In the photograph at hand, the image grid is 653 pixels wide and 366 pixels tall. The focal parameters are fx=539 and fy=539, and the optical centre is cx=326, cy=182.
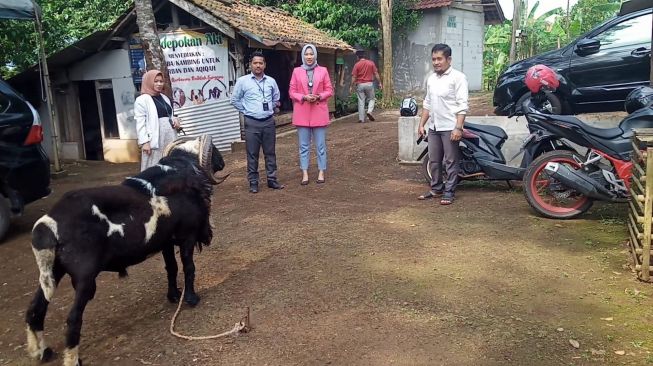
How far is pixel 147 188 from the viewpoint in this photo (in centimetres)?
360

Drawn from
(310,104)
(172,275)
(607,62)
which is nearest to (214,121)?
(310,104)

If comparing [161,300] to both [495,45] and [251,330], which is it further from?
[495,45]

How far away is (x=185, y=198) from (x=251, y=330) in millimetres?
1033

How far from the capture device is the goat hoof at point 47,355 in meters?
3.27

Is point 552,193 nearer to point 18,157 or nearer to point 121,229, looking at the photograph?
point 121,229

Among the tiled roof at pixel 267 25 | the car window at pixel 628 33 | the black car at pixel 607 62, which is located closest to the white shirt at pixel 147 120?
the black car at pixel 607 62

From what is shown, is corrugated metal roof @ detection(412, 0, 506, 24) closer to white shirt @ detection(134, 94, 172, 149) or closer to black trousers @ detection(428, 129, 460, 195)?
black trousers @ detection(428, 129, 460, 195)

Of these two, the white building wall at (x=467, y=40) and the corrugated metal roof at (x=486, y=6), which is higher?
the corrugated metal roof at (x=486, y=6)

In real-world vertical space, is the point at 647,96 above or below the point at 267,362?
above

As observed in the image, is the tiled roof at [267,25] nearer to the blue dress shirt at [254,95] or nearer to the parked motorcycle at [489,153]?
the blue dress shirt at [254,95]

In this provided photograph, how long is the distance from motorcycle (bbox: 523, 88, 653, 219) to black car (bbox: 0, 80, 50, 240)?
5343 millimetres

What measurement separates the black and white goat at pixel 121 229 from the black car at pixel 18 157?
2.71 meters

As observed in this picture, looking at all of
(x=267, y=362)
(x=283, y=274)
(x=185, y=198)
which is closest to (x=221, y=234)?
(x=283, y=274)

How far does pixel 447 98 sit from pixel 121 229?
4143 millimetres
